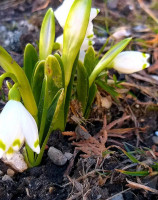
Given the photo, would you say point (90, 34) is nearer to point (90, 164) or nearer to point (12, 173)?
point (90, 164)

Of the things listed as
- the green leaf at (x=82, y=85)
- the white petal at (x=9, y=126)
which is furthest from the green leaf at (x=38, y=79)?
the white petal at (x=9, y=126)

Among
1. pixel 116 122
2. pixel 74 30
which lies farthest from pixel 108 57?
pixel 116 122

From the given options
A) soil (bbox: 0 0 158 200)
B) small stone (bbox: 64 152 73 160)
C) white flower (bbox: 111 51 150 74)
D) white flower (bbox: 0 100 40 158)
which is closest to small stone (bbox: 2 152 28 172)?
soil (bbox: 0 0 158 200)

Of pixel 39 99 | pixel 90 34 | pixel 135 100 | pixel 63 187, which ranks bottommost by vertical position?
pixel 135 100

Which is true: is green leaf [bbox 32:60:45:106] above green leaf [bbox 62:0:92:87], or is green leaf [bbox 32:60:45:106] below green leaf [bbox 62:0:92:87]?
below

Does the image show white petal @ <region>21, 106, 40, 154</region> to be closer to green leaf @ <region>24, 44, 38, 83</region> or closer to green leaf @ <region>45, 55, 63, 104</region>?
green leaf @ <region>45, 55, 63, 104</region>

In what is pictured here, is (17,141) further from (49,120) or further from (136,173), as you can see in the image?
(136,173)

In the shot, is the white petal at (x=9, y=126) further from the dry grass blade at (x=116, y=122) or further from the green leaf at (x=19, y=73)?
the dry grass blade at (x=116, y=122)

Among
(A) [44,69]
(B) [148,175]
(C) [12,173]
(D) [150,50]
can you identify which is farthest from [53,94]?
(D) [150,50]
